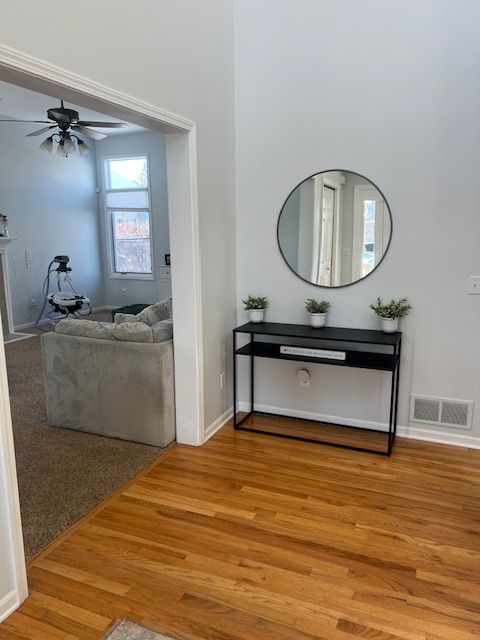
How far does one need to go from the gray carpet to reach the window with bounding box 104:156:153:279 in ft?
15.3

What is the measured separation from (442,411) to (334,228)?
145 cm

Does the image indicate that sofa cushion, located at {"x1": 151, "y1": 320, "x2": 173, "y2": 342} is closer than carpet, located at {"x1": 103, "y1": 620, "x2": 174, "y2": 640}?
No

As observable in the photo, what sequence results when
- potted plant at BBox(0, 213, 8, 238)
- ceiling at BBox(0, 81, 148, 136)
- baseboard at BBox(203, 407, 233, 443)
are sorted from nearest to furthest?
baseboard at BBox(203, 407, 233, 443) → ceiling at BBox(0, 81, 148, 136) → potted plant at BBox(0, 213, 8, 238)

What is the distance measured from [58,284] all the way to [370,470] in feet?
20.4

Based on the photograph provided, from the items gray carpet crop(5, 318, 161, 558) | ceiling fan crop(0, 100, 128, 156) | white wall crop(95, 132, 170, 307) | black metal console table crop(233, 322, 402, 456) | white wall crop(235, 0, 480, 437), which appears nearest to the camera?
gray carpet crop(5, 318, 161, 558)

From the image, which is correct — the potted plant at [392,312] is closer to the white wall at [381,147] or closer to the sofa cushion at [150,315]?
the white wall at [381,147]

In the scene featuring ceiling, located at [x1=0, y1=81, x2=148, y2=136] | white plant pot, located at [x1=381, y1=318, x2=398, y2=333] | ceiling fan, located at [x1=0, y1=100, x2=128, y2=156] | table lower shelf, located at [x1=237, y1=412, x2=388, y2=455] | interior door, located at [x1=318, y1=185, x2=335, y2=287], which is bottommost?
table lower shelf, located at [x1=237, y1=412, x2=388, y2=455]

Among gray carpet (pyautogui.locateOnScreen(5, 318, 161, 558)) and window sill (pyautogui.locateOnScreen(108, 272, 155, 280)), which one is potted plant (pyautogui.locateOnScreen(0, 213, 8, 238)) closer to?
window sill (pyautogui.locateOnScreen(108, 272, 155, 280))

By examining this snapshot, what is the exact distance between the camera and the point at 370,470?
116 inches

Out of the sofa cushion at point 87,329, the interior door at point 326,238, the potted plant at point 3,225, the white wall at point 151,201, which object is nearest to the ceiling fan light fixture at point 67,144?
the potted plant at point 3,225

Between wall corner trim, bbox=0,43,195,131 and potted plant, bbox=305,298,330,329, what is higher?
wall corner trim, bbox=0,43,195,131

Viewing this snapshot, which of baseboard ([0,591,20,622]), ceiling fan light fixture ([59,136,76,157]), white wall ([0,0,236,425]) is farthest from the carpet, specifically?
ceiling fan light fixture ([59,136,76,157])

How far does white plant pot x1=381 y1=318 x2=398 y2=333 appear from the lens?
316 cm

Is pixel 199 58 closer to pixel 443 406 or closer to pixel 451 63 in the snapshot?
pixel 451 63
